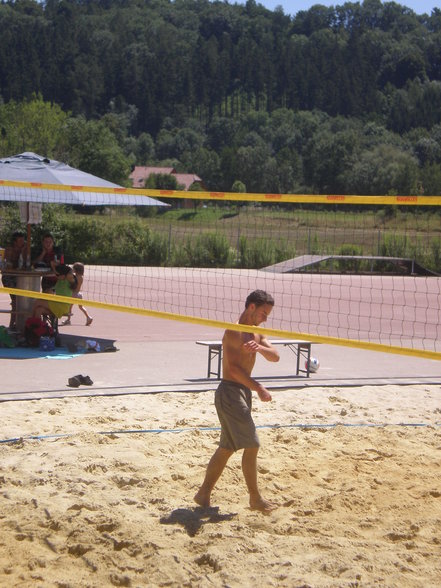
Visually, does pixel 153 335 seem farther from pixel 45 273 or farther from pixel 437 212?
pixel 437 212

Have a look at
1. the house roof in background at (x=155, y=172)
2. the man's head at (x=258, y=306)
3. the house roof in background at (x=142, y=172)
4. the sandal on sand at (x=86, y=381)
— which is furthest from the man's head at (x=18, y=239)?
the house roof in background at (x=142, y=172)

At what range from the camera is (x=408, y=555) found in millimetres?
4602

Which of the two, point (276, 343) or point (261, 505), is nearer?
point (261, 505)

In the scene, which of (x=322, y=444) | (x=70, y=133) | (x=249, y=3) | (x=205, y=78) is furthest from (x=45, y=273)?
(x=249, y=3)

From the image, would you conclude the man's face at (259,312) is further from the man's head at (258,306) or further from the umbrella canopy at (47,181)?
the umbrella canopy at (47,181)

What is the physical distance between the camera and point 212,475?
17.1 feet

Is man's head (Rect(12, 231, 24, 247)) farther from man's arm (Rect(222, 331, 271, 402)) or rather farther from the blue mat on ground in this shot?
man's arm (Rect(222, 331, 271, 402))

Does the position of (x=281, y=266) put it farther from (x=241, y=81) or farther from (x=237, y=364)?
(x=241, y=81)

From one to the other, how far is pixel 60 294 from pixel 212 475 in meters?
6.90

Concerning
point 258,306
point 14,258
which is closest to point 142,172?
point 14,258

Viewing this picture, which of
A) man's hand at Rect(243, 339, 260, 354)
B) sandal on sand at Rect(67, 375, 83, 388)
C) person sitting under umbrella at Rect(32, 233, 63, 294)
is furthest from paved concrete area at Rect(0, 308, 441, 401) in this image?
man's hand at Rect(243, 339, 260, 354)

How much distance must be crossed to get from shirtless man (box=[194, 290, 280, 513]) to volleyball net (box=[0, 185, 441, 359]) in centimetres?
243

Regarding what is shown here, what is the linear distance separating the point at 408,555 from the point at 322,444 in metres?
2.08

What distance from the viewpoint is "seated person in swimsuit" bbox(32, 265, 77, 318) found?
1076 cm
